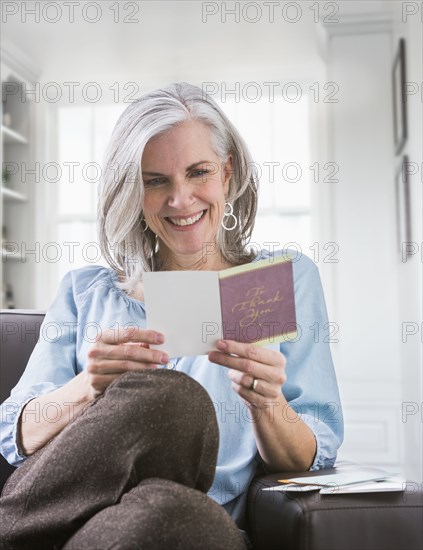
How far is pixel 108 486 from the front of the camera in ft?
3.86

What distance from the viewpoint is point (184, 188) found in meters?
1.78

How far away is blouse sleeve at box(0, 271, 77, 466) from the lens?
62.5 inches

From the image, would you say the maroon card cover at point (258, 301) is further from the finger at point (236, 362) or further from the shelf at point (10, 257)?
the shelf at point (10, 257)

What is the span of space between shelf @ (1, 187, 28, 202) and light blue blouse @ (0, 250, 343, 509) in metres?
3.98

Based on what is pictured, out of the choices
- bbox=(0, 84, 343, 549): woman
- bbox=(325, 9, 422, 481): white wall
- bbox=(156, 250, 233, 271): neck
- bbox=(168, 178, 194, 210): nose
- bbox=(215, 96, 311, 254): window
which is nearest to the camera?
bbox=(0, 84, 343, 549): woman

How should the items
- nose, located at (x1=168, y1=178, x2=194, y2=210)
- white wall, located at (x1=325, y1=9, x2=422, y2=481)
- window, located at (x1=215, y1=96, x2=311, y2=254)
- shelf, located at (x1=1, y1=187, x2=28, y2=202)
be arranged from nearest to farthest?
nose, located at (x1=168, y1=178, x2=194, y2=210) → white wall, located at (x1=325, y1=9, x2=422, y2=481) → shelf, located at (x1=1, y1=187, x2=28, y2=202) → window, located at (x1=215, y1=96, x2=311, y2=254)

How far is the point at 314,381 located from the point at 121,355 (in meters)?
0.51

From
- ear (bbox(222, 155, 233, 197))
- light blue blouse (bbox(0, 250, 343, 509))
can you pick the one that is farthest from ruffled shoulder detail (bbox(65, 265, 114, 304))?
ear (bbox(222, 155, 233, 197))

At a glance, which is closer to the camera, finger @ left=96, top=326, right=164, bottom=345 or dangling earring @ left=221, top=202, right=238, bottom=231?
finger @ left=96, top=326, right=164, bottom=345

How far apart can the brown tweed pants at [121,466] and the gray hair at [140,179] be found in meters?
0.65

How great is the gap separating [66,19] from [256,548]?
4.34 metres

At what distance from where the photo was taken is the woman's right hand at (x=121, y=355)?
1368 millimetres

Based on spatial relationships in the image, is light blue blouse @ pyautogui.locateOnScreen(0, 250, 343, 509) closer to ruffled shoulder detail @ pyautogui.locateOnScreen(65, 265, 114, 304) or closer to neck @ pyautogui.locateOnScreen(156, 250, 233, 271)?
ruffled shoulder detail @ pyautogui.locateOnScreen(65, 265, 114, 304)

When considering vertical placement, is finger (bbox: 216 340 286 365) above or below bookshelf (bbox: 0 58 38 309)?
below
